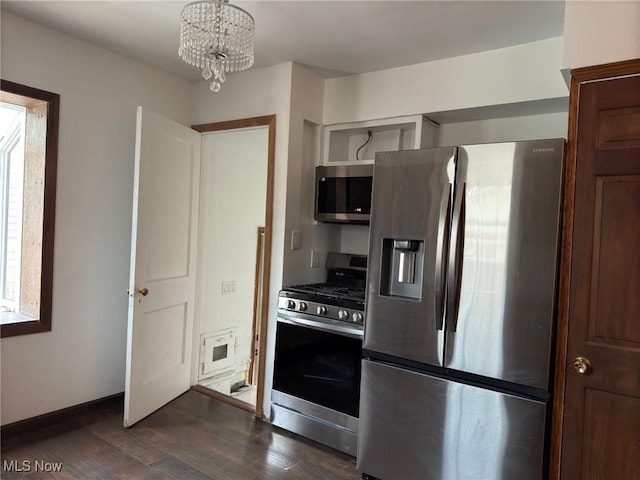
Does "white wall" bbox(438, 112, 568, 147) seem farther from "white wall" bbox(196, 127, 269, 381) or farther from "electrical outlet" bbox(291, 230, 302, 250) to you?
"white wall" bbox(196, 127, 269, 381)

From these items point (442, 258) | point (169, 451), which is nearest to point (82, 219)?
point (169, 451)

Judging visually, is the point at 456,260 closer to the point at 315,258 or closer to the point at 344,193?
the point at 344,193

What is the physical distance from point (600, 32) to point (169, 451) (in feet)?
9.58

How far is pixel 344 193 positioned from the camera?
3.00 m

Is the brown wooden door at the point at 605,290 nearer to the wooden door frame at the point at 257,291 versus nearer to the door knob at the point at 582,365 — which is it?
the door knob at the point at 582,365

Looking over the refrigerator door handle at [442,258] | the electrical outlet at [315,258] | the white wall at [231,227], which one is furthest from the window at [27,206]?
the refrigerator door handle at [442,258]

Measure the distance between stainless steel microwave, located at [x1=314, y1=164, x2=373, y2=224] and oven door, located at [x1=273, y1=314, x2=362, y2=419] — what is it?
2.44 ft

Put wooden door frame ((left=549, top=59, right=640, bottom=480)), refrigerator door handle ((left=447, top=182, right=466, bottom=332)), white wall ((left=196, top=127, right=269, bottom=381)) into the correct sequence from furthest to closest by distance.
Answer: white wall ((left=196, top=127, right=269, bottom=381))
refrigerator door handle ((left=447, top=182, right=466, bottom=332))
wooden door frame ((left=549, top=59, right=640, bottom=480))

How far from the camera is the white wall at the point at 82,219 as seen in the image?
2.56 metres

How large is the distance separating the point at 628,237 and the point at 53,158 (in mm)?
2985

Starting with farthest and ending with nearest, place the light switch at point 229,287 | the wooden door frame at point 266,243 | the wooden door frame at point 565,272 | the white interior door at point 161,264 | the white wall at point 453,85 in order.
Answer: the light switch at point 229,287, the wooden door frame at point 266,243, the white interior door at point 161,264, the white wall at point 453,85, the wooden door frame at point 565,272

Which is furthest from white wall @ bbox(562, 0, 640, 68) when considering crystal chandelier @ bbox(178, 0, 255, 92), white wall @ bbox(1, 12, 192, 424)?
white wall @ bbox(1, 12, 192, 424)

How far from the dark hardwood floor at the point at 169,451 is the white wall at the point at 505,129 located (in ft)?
7.07

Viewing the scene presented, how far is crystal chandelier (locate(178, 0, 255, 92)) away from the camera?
1.81 m
